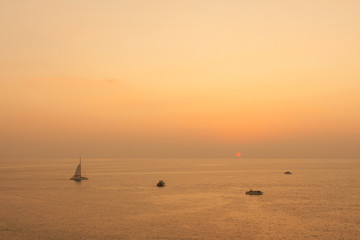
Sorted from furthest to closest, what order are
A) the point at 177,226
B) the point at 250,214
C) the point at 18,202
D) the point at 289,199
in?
1. the point at 289,199
2. the point at 18,202
3. the point at 250,214
4. the point at 177,226

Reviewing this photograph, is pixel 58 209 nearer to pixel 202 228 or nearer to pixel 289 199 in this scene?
pixel 202 228

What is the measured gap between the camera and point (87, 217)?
293 ft

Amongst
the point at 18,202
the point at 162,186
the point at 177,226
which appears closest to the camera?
the point at 177,226

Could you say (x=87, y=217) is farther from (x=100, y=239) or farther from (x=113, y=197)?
(x=113, y=197)

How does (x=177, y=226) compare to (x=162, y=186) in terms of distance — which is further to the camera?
(x=162, y=186)

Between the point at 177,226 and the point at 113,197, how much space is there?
182ft

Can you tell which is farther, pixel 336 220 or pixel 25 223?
pixel 336 220

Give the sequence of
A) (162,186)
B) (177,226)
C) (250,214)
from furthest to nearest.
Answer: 1. (162,186)
2. (250,214)
3. (177,226)

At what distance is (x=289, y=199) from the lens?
127 m

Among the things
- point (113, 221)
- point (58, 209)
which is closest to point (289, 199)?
point (113, 221)

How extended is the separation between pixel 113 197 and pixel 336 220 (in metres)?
75.5

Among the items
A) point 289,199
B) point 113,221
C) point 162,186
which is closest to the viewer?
point 113,221

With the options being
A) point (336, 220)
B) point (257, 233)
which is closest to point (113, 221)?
point (257, 233)

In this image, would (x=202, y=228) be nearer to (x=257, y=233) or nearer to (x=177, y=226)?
(x=177, y=226)
